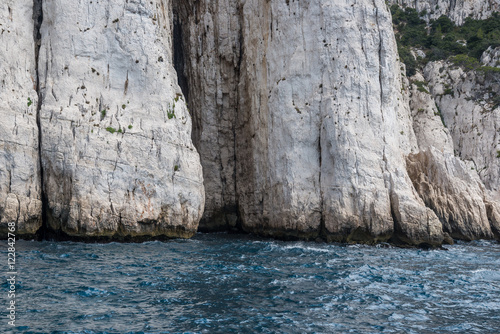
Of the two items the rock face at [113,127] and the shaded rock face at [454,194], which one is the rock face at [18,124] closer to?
the rock face at [113,127]

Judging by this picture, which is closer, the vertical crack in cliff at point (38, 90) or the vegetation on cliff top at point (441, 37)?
the vertical crack in cliff at point (38, 90)

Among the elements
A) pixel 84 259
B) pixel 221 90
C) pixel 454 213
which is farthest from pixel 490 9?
pixel 84 259

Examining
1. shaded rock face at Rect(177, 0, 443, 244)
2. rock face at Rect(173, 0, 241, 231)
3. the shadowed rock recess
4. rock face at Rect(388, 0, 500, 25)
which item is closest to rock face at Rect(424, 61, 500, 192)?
the shadowed rock recess

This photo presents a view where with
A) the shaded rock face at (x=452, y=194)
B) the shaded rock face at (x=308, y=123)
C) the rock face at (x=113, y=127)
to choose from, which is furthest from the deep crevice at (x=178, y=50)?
the shaded rock face at (x=452, y=194)

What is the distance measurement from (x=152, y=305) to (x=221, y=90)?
1988 cm

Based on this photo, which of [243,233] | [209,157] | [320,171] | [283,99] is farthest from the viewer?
[209,157]

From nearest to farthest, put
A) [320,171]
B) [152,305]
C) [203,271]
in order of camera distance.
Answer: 1. [152,305]
2. [203,271]
3. [320,171]

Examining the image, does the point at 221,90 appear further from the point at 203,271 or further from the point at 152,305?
the point at 152,305

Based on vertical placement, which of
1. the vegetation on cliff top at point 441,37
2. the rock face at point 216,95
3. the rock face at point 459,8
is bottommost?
the rock face at point 216,95

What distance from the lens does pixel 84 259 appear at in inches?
554

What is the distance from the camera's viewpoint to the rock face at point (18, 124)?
671 inches

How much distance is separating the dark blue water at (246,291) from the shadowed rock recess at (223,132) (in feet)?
9.31

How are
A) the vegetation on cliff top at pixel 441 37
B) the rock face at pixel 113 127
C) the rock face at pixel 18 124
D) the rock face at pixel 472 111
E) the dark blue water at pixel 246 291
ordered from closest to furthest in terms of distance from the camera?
1. the dark blue water at pixel 246 291
2. the rock face at pixel 18 124
3. the rock face at pixel 113 127
4. the rock face at pixel 472 111
5. the vegetation on cliff top at pixel 441 37

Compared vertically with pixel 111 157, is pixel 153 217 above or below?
below
